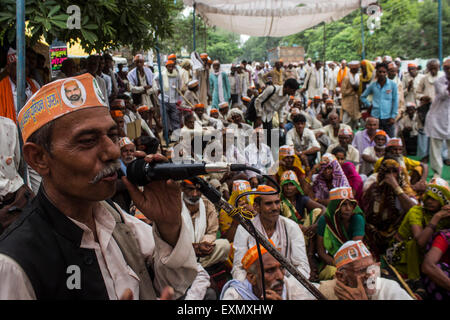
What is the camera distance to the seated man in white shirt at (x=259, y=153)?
6.49m

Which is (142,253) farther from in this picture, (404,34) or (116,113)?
(404,34)

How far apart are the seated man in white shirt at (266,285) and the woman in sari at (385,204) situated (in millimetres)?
2202

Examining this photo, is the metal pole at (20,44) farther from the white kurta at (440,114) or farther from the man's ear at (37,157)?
the white kurta at (440,114)

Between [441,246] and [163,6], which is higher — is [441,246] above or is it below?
below

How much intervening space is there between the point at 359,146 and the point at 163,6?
4333mm

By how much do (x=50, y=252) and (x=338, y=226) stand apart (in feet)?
11.9

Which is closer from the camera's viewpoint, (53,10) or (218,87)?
(53,10)

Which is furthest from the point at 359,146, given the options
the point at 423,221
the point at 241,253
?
the point at 241,253

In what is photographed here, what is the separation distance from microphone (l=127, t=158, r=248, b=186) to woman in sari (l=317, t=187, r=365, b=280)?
3.23m

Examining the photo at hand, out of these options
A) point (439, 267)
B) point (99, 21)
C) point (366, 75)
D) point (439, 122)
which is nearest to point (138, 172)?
point (99, 21)

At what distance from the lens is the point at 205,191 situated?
130 centimetres

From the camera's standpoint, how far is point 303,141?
718cm

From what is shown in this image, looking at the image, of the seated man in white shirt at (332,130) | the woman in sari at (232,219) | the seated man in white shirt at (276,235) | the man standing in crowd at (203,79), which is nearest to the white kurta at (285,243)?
the seated man in white shirt at (276,235)
